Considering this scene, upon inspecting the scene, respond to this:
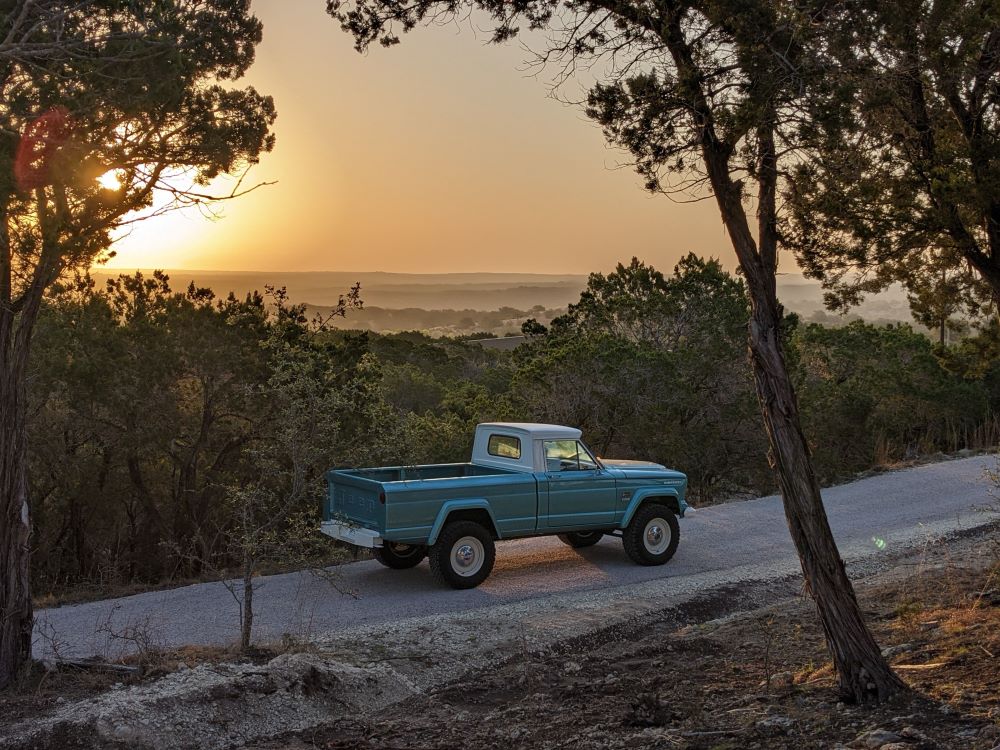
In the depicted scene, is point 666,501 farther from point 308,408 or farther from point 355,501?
point 308,408

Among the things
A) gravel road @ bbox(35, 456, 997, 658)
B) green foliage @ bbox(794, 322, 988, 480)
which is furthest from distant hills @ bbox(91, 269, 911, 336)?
gravel road @ bbox(35, 456, 997, 658)

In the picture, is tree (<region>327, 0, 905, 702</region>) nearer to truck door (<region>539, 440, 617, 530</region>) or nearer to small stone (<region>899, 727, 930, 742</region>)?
small stone (<region>899, 727, 930, 742</region>)

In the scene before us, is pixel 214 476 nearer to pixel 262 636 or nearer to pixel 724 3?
pixel 262 636

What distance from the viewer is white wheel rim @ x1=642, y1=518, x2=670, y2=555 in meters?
12.6

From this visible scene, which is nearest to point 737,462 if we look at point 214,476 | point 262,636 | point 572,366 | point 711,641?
point 572,366

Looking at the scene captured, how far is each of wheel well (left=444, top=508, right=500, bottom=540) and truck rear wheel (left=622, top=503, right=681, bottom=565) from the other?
2.01 metres

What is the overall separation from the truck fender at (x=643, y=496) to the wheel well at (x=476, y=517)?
195cm

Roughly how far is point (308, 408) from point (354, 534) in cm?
246

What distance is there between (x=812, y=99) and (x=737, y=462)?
16237 mm

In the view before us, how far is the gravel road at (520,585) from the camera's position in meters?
9.84

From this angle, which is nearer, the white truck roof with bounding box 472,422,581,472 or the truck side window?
the white truck roof with bounding box 472,422,581,472

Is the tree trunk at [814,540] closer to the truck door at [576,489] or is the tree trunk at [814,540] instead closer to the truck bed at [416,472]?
the truck door at [576,489]

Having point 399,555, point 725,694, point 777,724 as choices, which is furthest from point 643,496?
point 777,724

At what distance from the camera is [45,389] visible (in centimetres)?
1603
